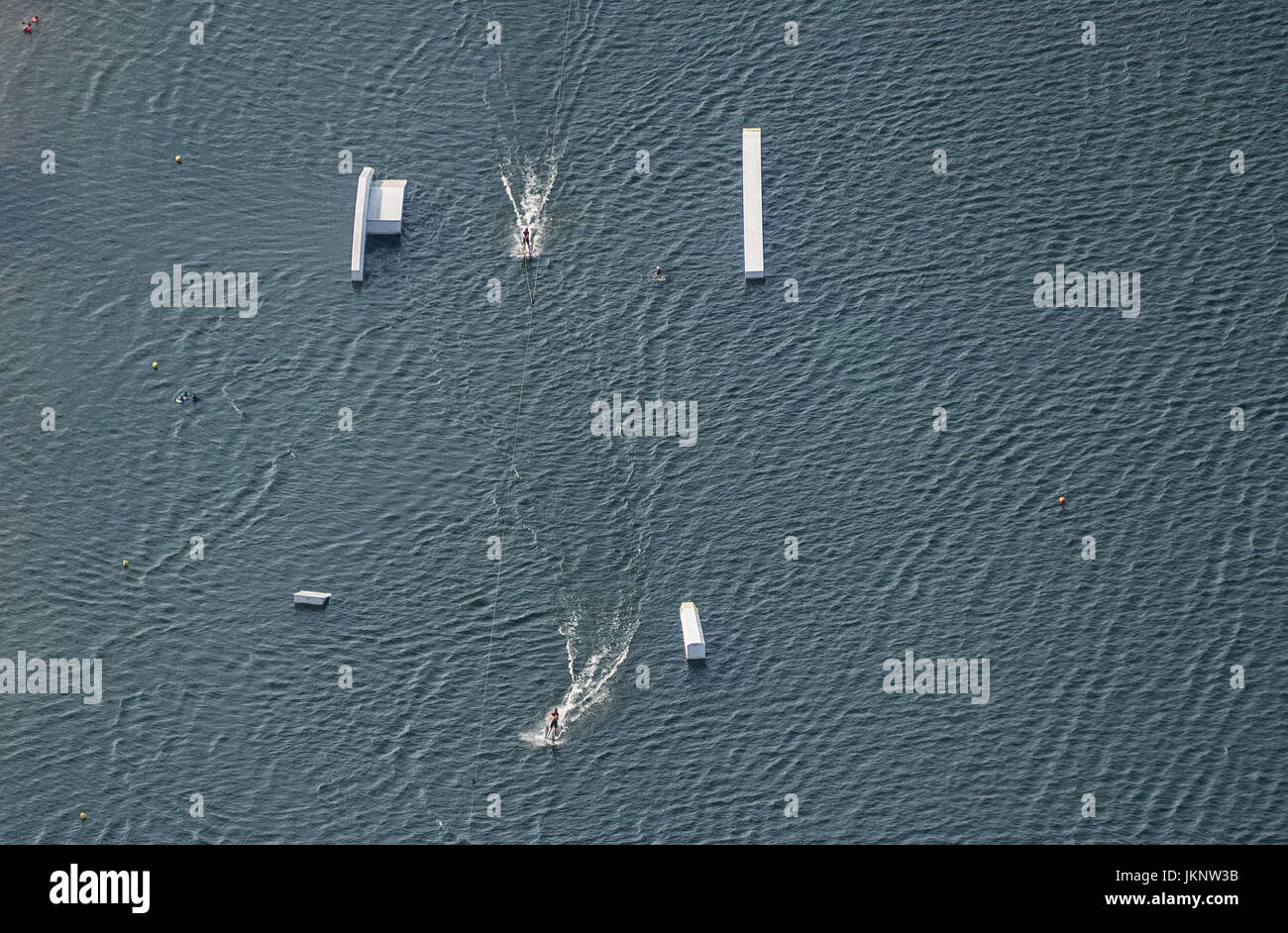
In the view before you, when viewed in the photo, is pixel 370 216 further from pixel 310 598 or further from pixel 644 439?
pixel 310 598

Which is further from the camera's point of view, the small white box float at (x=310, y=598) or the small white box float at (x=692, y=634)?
the small white box float at (x=310, y=598)

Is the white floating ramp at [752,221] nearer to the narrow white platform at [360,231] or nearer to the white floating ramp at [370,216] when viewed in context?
the white floating ramp at [370,216]

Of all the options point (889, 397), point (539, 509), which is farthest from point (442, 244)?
point (889, 397)

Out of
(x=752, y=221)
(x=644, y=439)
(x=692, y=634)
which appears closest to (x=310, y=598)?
(x=644, y=439)

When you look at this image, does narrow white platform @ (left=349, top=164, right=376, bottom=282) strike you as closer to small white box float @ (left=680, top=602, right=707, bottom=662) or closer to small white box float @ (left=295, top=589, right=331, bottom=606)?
small white box float @ (left=295, top=589, right=331, bottom=606)

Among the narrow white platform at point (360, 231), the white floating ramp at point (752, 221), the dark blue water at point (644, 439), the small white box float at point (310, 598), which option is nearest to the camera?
the dark blue water at point (644, 439)

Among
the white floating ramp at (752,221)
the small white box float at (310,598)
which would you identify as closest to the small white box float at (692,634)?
the small white box float at (310,598)

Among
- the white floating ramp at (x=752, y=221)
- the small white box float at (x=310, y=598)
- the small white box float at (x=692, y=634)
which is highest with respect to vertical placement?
the white floating ramp at (x=752, y=221)
